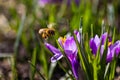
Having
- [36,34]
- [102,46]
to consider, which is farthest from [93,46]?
[36,34]

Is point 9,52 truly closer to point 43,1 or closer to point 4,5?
point 43,1

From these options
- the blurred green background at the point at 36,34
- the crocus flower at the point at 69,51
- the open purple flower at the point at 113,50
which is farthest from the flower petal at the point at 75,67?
the blurred green background at the point at 36,34

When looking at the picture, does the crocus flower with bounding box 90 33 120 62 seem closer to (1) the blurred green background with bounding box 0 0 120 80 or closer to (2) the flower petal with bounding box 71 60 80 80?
(2) the flower petal with bounding box 71 60 80 80

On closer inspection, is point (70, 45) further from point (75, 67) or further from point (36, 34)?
point (36, 34)

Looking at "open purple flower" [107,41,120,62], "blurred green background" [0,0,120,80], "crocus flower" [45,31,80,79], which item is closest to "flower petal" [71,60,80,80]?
"crocus flower" [45,31,80,79]

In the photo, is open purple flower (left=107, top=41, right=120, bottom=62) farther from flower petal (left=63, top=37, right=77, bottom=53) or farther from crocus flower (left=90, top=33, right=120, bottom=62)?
flower petal (left=63, top=37, right=77, bottom=53)

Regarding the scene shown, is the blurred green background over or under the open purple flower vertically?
under

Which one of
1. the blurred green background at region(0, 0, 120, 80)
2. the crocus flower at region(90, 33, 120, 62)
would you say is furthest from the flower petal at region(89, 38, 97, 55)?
the blurred green background at region(0, 0, 120, 80)

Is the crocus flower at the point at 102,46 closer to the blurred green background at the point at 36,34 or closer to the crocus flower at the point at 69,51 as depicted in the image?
the crocus flower at the point at 69,51

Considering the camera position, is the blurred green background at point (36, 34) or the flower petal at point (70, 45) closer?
the flower petal at point (70, 45)

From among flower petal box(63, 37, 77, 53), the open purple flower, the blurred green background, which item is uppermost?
flower petal box(63, 37, 77, 53)

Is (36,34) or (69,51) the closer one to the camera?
(69,51)

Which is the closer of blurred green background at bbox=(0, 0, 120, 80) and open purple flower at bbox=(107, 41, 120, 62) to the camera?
open purple flower at bbox=(107, 41, 120, 62)
